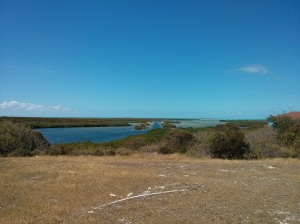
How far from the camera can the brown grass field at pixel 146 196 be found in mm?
8289

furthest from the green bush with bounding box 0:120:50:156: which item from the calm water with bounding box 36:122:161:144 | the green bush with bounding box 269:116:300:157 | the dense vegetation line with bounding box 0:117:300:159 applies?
the green bush with bounding box 269:116:300:157

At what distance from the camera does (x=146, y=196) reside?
414 inches

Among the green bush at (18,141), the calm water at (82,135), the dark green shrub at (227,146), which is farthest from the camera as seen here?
the calm water at (82,135)

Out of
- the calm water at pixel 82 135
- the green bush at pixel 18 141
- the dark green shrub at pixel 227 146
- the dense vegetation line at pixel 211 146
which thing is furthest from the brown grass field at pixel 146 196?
the calm water at pixel 82 135

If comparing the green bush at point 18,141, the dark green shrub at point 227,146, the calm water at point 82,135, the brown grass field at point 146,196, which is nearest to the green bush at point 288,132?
the dark green shrub at point 227,146

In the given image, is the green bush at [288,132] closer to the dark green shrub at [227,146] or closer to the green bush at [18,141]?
the dark green shrub at [227,146]

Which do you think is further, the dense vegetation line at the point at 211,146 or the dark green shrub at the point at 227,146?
A: the dark green shrub at the point at 227,146

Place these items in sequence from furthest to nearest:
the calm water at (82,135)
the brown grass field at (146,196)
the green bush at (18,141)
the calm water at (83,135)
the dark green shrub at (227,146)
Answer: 1. the calm water at (83,135)
2. the calm water at (82,135)
3. the dark green shrub at (227,146)
4. the green bush at (18,141)
5. the brown grass field at (146,196)

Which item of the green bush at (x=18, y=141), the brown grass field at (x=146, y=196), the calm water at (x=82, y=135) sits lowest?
the calm water at (x=82, y=135)

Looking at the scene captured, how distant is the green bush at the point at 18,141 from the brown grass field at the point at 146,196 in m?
9.59

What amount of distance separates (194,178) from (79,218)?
22.5 feet

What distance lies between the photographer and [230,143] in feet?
82.2

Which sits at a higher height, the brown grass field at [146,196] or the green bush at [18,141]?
the green bush at [18,141]

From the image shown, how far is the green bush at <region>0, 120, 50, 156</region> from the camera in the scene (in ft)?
81.3
